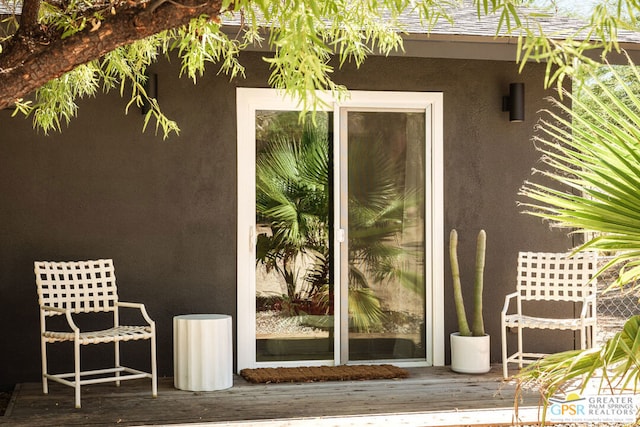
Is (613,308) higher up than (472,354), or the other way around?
(472,354)

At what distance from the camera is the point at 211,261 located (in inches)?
275

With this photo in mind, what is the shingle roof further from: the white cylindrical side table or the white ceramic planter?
the white ceramic planter

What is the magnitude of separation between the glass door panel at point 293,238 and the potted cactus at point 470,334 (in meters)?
1.03

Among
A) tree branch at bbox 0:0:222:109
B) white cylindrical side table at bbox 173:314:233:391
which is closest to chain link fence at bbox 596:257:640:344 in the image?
white cylindrical side table at bbox 173:314:233:391

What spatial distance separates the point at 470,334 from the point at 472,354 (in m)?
0.19

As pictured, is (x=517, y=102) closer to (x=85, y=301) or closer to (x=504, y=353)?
(x=504, y=353)

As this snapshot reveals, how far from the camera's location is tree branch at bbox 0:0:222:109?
2.45 metres

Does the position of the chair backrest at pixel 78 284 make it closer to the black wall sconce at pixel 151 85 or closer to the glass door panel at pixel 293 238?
the glass door panel at pixel 293 238

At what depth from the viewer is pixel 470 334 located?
7.01 meters

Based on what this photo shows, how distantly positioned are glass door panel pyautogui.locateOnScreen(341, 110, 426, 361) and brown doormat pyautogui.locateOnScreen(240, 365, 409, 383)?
12.0 inches

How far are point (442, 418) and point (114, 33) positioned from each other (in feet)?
11.2

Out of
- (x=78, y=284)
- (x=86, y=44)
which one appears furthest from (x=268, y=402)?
(x=86, y=44)

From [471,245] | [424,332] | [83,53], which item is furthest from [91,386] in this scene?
[83,53]

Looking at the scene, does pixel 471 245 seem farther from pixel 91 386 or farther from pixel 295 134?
pixel 91 386
